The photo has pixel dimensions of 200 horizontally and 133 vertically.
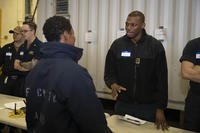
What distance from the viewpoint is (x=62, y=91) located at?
1.38 metres

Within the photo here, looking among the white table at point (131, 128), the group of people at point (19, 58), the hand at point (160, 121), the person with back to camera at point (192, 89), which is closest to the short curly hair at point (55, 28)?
the white table at point (131, 128)

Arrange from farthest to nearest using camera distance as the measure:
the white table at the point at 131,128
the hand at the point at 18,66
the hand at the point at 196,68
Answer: the hand at the point at 18,66 < the hand at the point at 196,68 < the white table at the point at 131,128

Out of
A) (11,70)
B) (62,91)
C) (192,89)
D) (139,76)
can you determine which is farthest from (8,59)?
(62,91)

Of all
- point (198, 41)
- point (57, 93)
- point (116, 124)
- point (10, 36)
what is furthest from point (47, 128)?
point (10, 36)

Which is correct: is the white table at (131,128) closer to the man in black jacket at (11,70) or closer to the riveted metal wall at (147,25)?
the riveted metal wall at (147,25)

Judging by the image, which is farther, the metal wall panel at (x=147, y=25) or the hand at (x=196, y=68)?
the metal wall panel at (x=147, y=25)

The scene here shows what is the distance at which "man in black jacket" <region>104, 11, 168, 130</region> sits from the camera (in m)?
2.66

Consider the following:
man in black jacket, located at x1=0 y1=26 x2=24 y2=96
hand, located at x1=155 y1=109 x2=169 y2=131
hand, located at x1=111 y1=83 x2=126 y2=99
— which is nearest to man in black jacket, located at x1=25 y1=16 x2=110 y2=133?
hand, located at x1=155 y1=109 x2=169 y2=131

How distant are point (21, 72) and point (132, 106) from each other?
1905mm

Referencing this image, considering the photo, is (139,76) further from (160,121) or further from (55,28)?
(55,28)

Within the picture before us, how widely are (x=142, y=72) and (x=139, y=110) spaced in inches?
14.4

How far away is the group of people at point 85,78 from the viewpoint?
4.59ft

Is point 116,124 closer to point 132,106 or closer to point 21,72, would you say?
point 132,106

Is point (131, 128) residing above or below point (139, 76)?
below
